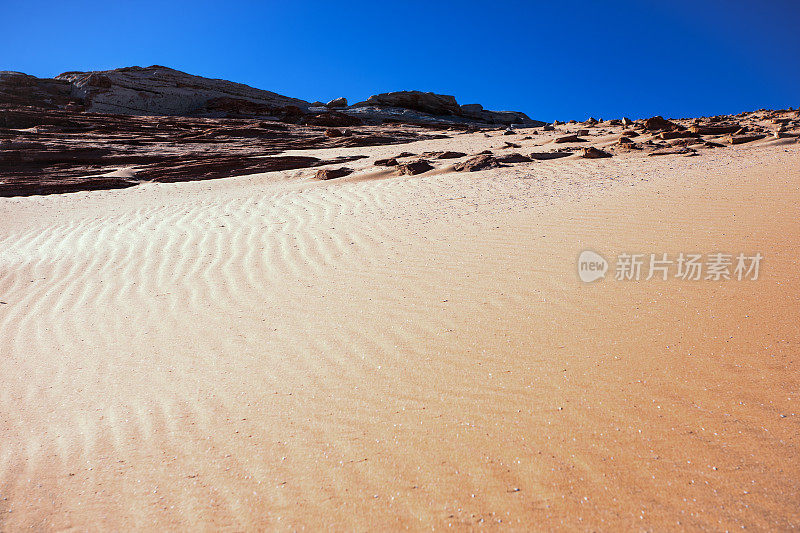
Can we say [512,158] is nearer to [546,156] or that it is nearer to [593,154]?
[546,156]

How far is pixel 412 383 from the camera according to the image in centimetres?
248

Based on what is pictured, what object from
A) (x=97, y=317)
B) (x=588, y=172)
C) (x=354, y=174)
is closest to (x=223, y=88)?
(x=354, y=174)

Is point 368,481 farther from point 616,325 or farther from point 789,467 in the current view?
point 616,325

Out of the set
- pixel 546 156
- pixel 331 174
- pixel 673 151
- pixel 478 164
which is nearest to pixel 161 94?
pixel 331 174

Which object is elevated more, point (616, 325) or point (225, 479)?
point (616, 325)

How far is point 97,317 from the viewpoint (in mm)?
3732

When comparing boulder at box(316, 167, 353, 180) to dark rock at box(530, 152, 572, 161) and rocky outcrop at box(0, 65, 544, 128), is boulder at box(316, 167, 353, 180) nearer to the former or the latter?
dark rock at box(530, 152, 572, 161)

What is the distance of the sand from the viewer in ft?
5.75

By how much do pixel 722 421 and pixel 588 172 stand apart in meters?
7.13

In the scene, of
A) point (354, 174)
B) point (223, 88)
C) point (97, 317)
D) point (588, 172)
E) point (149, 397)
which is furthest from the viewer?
point (223, 88)

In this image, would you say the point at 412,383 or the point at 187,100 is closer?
the point at 412,383

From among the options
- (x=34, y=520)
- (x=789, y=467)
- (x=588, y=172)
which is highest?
(x=588, y=172)

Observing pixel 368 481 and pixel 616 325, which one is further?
pixel 616 325

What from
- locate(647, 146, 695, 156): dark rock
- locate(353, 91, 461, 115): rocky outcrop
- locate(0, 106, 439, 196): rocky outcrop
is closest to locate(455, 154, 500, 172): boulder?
locate(647, 146, 695, 156): dark rock
